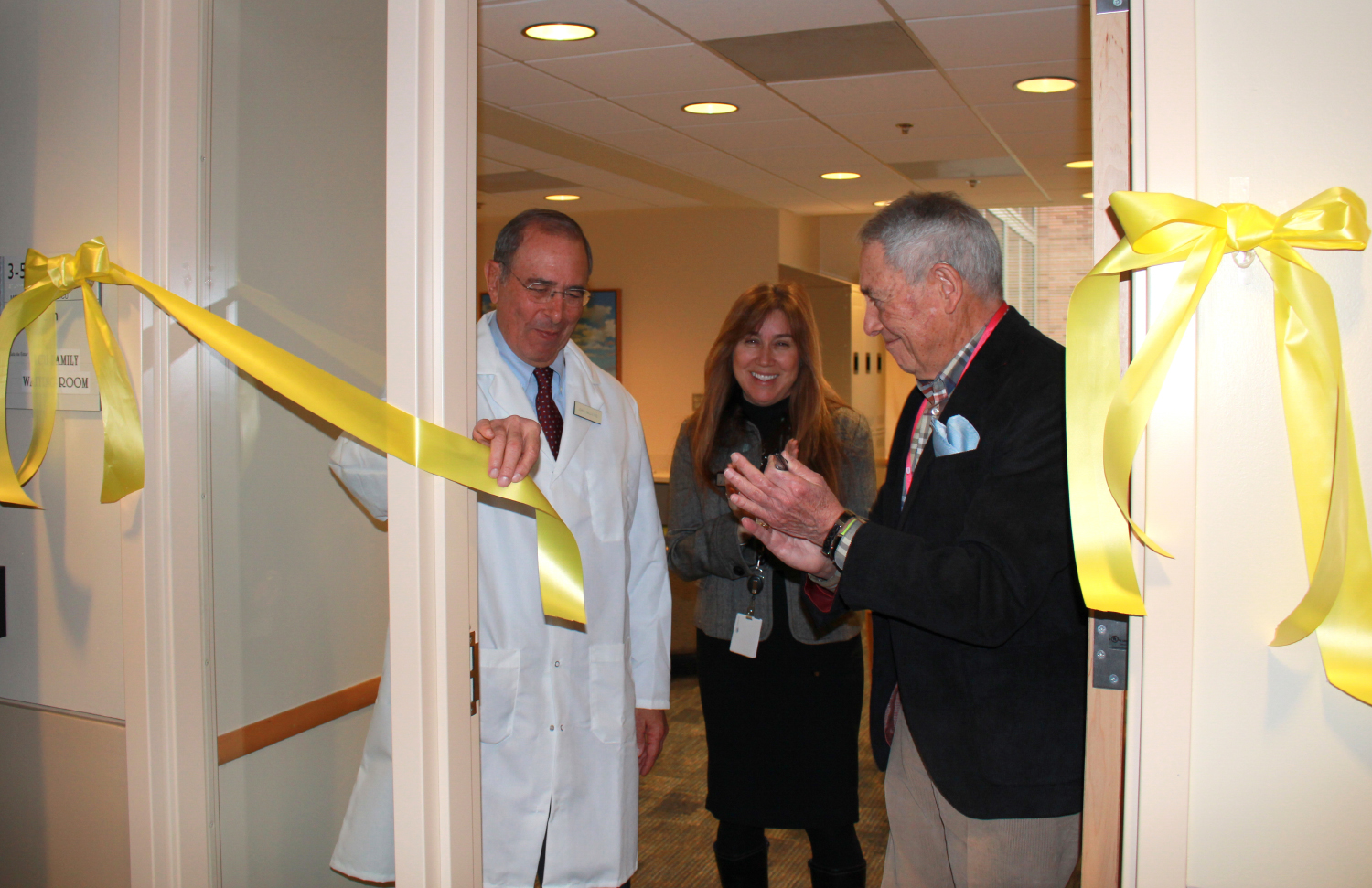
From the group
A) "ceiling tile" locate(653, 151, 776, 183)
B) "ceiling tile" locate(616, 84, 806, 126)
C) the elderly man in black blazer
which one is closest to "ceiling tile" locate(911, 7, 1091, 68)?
"ceiling tile" locate(616, 84, 806, 126)

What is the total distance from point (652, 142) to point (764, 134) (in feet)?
2.23

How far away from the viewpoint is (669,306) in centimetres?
828

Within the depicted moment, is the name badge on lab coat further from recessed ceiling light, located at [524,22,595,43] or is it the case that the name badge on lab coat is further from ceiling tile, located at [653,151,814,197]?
ceiling tile, located at [653,151,814,197]

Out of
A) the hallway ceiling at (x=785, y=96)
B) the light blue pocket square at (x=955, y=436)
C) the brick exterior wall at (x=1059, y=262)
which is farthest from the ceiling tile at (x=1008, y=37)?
the brick exterior wall at (x=1059, y=262)

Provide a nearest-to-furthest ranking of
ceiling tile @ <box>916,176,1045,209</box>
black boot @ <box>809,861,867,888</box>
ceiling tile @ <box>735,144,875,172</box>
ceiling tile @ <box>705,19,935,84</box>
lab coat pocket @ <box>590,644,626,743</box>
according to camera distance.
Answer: lab coat pocket @ <box>590,644,626,743</box>, black boot @ <box>809,861,867,888</box>, ceiling tile @ <box>705,19,935,84</box>, ceiling tile @ <box>735,144,875,172</box>, ceiling tile @ <box>916,176,1045,209</box>

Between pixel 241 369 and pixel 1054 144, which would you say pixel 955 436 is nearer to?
pixel 241 369

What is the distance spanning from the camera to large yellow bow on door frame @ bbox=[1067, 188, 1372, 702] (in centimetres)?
81

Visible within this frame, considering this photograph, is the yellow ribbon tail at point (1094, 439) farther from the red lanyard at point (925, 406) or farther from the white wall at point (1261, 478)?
the red lanyard at point (925, 406)

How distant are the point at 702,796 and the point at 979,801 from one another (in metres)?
2.47

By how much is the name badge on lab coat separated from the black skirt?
2.46 feet

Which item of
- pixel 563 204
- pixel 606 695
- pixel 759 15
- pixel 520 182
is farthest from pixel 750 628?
pixel 563 204

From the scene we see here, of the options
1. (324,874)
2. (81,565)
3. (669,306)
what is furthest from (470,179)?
(669,306)

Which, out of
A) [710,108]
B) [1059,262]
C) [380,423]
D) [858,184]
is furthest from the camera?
[1059,262]

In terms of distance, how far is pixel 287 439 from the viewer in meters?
1.49
